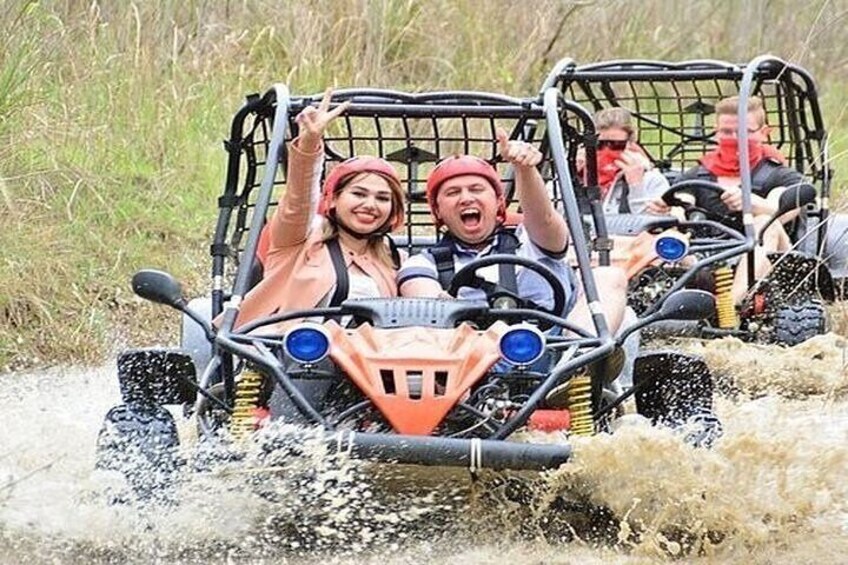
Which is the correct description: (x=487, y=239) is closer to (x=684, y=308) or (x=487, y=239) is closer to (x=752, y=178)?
(x=684, y=308)

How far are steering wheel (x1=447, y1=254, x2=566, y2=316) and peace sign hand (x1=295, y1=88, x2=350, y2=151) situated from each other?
61 centimetres

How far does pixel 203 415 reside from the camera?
17.7 feet

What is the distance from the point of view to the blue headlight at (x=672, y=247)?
25.8ft

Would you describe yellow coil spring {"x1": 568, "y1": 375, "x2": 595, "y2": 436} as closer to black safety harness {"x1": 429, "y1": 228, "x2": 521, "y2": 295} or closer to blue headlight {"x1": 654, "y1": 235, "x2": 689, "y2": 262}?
black safety harness {"x1": 429, "y1": 228, "x2": 521, "y2": 295}

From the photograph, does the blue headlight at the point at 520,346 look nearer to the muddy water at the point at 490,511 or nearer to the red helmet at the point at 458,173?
the muddy water at the point at 490,511

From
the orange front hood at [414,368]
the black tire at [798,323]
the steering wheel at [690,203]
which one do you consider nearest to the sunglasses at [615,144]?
the steering wheel at [690,203]

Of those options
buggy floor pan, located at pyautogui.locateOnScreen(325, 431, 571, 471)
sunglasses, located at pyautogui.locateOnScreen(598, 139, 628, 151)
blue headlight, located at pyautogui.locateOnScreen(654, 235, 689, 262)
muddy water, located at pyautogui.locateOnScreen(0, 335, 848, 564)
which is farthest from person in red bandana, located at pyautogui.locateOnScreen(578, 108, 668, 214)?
buggy floor pan, located at pyautogui.locateOnScreen(325, 431, 571, 471)

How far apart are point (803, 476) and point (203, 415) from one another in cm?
183

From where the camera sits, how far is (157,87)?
35.3 feet

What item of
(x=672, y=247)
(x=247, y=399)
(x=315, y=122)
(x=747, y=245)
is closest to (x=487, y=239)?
(x=315, y=122)

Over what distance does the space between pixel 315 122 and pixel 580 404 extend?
114cm

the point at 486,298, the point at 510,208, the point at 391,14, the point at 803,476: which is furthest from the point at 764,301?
the point at 391,14

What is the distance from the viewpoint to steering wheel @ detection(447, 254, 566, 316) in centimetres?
539

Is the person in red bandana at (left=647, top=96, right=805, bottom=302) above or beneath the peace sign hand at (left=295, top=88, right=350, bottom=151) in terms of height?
beneath
